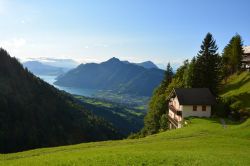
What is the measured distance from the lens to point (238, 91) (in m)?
79.2

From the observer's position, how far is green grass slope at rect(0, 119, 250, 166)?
26.3m

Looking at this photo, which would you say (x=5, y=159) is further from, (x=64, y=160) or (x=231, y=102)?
(x=231, y=102)

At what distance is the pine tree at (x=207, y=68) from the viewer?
3056 inches

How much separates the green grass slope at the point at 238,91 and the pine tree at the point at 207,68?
459cm

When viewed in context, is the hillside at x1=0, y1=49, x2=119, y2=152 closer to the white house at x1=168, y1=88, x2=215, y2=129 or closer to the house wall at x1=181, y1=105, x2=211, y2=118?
the white house at x1=168, y1=88, x2=215, y2=129

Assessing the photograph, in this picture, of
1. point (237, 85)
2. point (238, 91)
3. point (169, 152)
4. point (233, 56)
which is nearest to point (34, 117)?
point (233, 56)

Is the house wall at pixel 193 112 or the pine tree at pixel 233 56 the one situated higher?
the pine tree at pixel 233 56

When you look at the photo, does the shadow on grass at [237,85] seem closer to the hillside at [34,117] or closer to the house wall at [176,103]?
the house wall at [176,103]

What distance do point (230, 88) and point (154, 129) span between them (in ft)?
75.2

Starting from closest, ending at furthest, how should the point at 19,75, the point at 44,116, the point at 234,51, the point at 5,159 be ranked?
the point at 5,159, the point at 234,51, the point at 44,116, the point at 19,75

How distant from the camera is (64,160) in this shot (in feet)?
90.2

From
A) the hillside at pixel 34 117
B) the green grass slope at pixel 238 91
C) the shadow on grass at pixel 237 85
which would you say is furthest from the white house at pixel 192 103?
the hillside at pixel 34 117

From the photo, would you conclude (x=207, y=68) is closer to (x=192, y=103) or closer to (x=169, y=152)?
(x=192, y=103)

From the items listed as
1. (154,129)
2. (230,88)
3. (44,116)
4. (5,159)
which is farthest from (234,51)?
(44,116)
